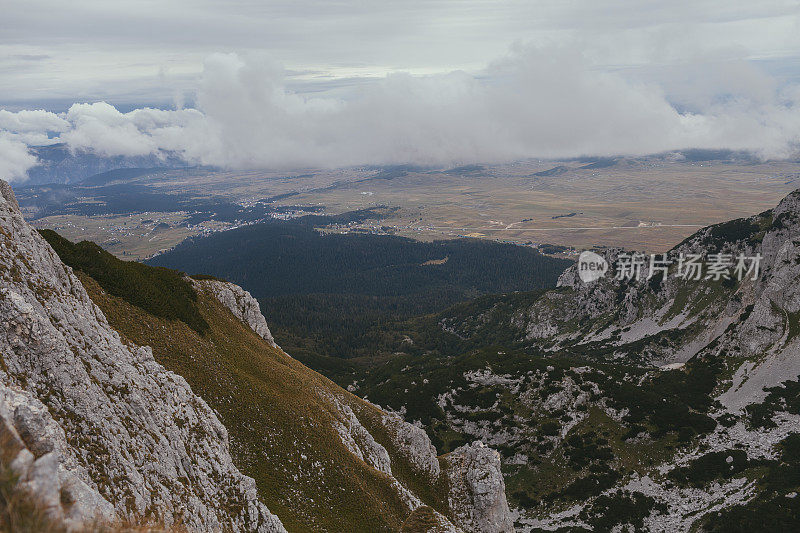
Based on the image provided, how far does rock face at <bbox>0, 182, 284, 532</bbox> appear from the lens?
69.5ft

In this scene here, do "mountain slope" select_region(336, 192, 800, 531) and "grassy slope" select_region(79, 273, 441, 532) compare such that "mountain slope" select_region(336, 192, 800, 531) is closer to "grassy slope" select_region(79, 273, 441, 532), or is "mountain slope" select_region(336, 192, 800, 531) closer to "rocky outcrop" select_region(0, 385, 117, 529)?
"grassy slope" select_region(79, 273, 441, 532)

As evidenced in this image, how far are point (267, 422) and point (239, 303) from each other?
40.7 metres

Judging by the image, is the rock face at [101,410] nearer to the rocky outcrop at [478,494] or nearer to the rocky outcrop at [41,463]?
the rocky outcrop at [41,463]

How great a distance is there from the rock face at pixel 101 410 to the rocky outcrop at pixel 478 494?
3683 cm

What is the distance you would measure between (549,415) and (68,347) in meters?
99.3

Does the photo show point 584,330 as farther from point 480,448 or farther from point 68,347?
point 68,347

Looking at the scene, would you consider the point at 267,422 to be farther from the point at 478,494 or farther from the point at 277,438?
the point at 478,494

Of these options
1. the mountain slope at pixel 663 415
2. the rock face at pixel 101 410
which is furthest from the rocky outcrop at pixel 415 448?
the rock face at pixel 101 410

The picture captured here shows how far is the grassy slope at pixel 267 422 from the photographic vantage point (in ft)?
128

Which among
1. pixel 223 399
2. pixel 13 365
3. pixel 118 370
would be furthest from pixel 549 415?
pixel 13 365

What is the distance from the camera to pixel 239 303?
261 ft

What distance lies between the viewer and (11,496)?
7570 mm

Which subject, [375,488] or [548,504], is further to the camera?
[548,504]

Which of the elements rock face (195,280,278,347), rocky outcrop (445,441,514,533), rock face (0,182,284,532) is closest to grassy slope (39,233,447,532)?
rock face (0,182,284,532)
